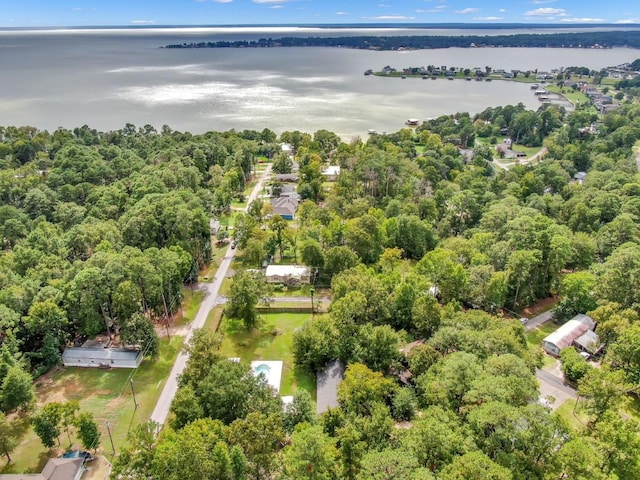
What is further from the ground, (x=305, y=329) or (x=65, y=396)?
(x=305, y=329)

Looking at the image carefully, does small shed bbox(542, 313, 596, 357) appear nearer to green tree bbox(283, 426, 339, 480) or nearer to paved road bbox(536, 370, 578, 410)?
paved road bbox(536, 370, 578, 410)

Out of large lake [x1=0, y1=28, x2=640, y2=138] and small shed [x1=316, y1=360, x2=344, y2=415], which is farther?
large lake [x1=0, y1=28, x2=640, y2=138]

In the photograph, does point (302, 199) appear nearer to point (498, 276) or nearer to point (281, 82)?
point (498, 276)

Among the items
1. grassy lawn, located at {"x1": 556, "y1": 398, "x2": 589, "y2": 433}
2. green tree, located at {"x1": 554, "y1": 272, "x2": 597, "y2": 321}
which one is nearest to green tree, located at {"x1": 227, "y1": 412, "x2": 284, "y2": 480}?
grassy lawn, located at {"x1": 556, "y1": 398, "x2": 589, "y2": 433}

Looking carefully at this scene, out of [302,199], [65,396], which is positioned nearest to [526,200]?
[302,199]

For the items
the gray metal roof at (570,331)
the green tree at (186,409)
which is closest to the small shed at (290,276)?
the green tree at (186,409)
